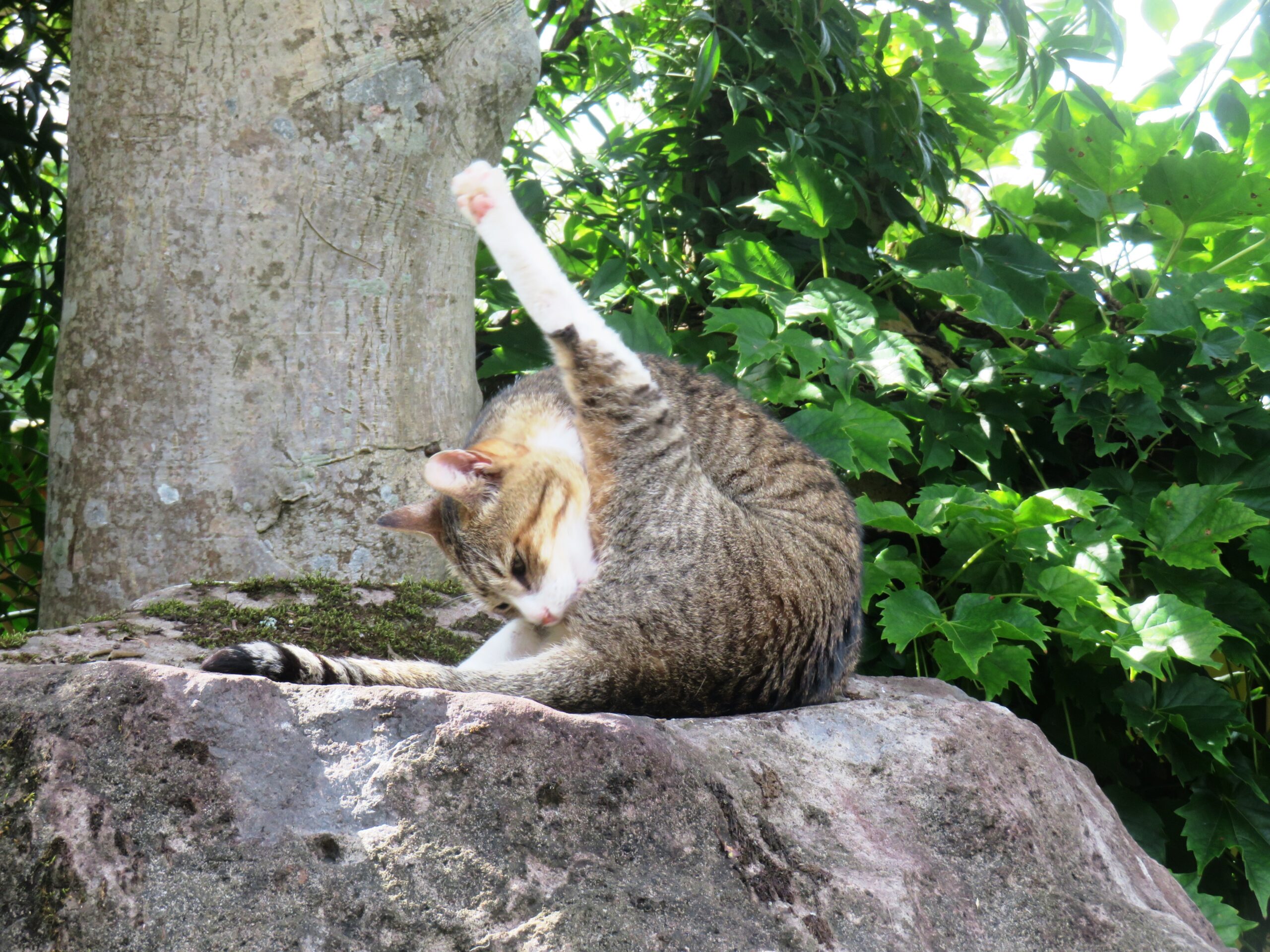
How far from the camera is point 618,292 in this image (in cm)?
335

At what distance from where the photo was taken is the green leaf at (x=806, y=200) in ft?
10.2

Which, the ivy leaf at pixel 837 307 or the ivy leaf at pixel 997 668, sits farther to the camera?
the ivy leaf at pixel 837 307

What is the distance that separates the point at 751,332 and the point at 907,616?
37.8 inches

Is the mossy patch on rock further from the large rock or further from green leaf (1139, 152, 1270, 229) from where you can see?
green leaf (1139, 152, 1270, 229)

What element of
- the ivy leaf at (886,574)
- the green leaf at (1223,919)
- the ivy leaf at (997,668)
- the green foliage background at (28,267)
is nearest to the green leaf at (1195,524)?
the ivy leaf at (997,668)

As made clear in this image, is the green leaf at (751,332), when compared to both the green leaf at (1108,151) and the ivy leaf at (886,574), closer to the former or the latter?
the ivy leaf at (886,574)

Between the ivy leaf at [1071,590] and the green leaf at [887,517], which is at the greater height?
the green leaf at [887,517]

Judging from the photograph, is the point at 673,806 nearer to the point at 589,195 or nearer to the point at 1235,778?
the point at 1235,778

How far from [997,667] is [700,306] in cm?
188

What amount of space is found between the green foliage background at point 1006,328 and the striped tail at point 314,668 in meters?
1.41

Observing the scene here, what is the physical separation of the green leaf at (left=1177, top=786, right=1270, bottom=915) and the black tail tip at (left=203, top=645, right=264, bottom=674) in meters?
2.81

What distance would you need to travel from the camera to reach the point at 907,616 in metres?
2.65

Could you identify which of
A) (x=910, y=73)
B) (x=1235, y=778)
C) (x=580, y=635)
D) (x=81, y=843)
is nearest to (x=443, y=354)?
(x=580, y=635)

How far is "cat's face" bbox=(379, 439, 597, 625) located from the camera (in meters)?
2.24
